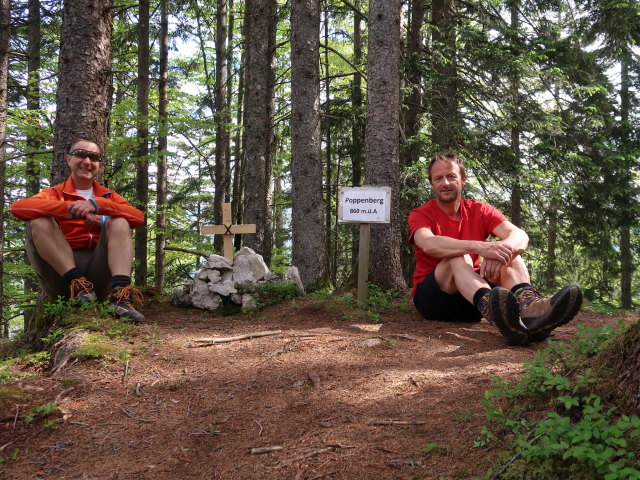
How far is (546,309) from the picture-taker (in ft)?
11.7

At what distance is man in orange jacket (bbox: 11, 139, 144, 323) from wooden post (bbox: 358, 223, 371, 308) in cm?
243

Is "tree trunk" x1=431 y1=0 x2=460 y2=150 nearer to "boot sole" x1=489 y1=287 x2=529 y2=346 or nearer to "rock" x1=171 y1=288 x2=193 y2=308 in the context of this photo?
"rock" x1=171 y1=288 x2=193 y2=308

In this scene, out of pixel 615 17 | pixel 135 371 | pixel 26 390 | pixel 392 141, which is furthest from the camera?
pixel 615 17

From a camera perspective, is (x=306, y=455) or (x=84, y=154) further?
(x=84, y=154)

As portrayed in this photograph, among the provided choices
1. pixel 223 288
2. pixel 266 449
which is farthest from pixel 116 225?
pixel 266 449

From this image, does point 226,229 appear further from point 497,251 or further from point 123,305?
point 497,251

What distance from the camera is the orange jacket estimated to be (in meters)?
4.53

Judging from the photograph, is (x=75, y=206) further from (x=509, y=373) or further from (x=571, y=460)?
(x=571, y=460)

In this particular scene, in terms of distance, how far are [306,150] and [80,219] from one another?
415 centimetres

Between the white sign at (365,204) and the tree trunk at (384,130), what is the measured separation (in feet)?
3.67

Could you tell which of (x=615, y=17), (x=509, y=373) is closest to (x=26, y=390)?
(x=509, y=373)

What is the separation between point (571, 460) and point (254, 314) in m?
4.36

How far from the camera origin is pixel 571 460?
66.1 inches

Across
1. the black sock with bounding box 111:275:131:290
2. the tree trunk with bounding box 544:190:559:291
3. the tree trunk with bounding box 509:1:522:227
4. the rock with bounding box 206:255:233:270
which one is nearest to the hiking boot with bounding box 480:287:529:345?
the black sock with bounding box 111:275:131:290
